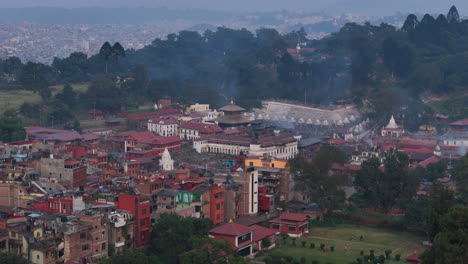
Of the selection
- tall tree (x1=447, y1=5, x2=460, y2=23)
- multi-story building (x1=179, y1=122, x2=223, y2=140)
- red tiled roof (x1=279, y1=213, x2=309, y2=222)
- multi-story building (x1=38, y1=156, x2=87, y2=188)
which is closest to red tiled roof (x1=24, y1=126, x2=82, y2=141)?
multi-story building (x1=179, y1=122, x2=223, y2=140)

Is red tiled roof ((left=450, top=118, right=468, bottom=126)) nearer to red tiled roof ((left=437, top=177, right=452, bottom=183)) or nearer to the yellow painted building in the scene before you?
red tiled roof ((left=437, top=177, right=452, bottom=183))

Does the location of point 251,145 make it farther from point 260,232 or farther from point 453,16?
point 453,16

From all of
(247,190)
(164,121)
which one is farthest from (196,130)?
(247,190)

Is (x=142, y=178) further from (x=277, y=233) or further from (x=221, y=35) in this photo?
(x=221, y=35)

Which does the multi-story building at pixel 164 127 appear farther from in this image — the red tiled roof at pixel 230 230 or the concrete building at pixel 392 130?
the red tiled roof at pixel 230 230

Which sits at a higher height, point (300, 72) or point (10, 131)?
point (300, 72)

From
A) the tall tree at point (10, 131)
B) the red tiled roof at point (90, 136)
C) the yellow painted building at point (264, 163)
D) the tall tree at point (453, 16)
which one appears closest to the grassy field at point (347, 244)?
the yellow painted building at point (264, 163)
